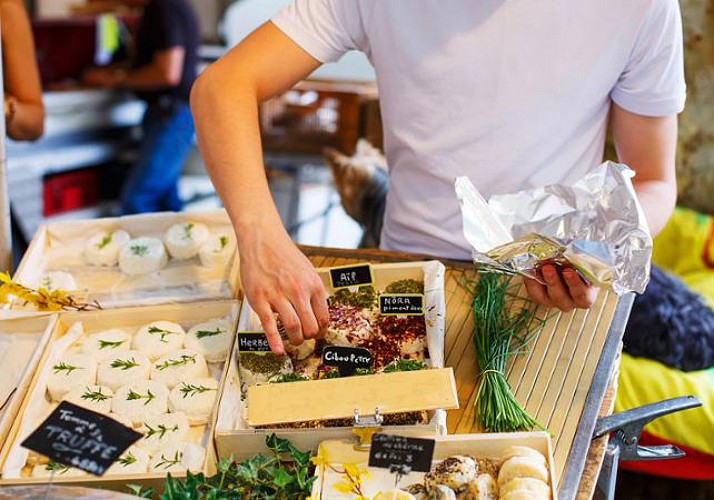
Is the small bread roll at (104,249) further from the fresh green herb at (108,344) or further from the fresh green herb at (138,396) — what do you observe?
the fresh green herb at (138,396)

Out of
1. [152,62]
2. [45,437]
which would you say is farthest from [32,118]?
[45,437]

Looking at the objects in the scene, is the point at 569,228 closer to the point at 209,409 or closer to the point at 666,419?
the point at 209,409

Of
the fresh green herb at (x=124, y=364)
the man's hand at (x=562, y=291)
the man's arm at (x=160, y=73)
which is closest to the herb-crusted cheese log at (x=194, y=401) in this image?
the fresh green herb at (x=124, y=364)

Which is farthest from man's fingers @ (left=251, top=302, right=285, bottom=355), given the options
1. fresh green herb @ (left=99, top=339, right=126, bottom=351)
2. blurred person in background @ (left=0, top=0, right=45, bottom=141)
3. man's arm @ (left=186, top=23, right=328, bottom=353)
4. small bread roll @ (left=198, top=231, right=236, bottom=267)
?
blurred person in background @ (left=0, top=0, right=45, bottom=141)

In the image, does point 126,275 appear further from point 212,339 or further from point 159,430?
point 159,430

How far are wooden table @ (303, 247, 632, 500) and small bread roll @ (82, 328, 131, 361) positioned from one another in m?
0.59

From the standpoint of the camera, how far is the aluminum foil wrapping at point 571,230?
4.45 ft

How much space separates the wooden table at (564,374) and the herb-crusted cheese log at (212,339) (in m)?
0.40

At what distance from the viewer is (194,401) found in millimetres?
1385

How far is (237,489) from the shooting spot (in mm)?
1200

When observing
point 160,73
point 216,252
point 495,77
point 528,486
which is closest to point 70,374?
point 216,252

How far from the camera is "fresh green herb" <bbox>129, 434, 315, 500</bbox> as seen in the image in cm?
117

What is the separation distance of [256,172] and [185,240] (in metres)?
0.36

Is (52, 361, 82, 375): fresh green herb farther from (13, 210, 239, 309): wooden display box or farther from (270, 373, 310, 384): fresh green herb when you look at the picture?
(270, 373, 310, 384): fresh green herb
